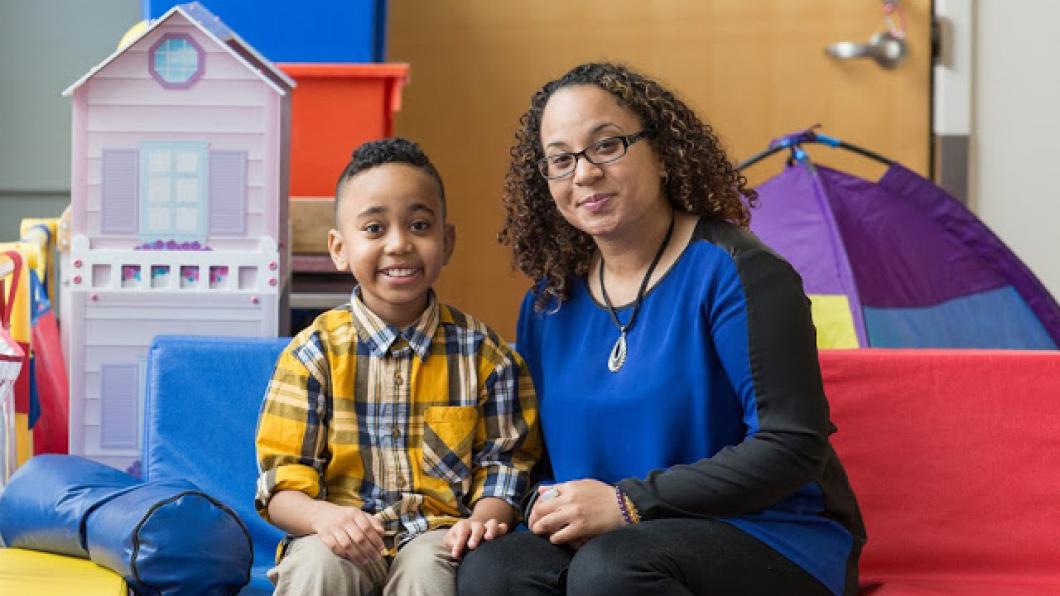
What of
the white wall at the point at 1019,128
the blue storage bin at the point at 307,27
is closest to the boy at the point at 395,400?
the blue storage bin at the point at 307,27

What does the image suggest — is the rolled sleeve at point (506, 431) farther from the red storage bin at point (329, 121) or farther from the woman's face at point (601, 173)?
the red storage bin at point (329, 121)

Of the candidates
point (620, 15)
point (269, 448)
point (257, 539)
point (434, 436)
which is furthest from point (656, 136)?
point (620, 15)

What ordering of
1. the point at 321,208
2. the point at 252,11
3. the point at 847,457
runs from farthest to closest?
the point at 252,11
the point at 321,208
the point at 847,457

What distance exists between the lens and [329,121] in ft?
8.71

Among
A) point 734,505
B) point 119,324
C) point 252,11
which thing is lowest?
point 734,505

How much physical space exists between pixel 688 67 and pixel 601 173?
1899mm

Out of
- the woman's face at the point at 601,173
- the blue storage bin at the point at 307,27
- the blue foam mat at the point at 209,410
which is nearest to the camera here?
the woman's face at the point at 601,173

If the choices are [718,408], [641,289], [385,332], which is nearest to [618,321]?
[641,289]

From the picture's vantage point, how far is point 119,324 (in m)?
2.18

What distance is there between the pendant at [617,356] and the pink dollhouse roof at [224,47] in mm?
807

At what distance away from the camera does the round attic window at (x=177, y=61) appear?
218 centimetres

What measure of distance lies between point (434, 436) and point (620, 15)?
6.57 feet

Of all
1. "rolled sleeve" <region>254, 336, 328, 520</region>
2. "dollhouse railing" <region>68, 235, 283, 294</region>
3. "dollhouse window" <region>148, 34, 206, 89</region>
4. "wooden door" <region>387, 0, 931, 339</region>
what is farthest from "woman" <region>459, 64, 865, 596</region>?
"wooden door" <region>387, 0, 931, 339</region>

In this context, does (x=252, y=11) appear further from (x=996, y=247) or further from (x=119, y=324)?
(x=996, y=247)
